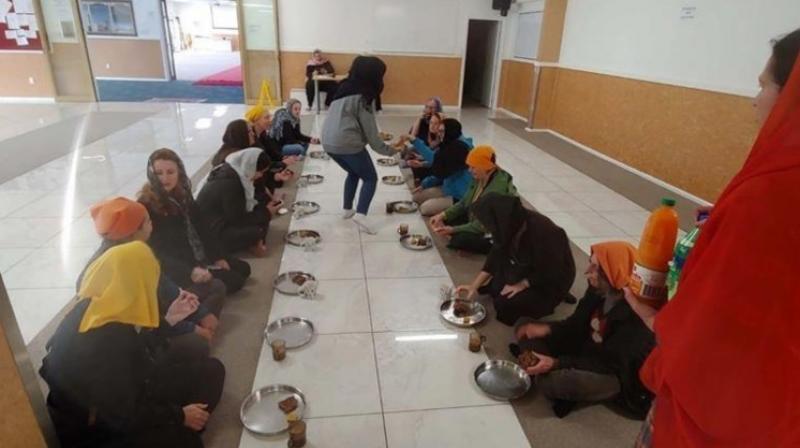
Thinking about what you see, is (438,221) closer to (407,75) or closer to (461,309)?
(461,309)

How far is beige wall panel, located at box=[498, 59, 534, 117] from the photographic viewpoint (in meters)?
8.88

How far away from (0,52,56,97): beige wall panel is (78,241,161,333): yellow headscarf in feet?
33.3

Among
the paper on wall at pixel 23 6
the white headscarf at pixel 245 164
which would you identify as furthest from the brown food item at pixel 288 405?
the paper on wall at pixel 23 6

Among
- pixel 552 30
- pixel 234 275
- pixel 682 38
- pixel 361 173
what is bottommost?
pixel 234 275

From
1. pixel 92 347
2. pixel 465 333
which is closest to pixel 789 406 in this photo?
pixel 92 347

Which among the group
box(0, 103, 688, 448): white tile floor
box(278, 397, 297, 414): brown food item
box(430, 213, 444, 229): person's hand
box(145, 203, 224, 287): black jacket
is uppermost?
box(145, 203, 224, 287): black jacket

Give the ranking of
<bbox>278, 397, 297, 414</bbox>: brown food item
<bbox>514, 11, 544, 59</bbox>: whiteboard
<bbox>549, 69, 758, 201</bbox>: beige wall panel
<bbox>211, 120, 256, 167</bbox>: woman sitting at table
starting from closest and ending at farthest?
<bbox>278, 397, 297, 414</bbox>: brown food item < <bbox>211, 120, 256, 167</bbox>: woman sitting at table < <bbox>549, 69, 758, 201</bbox>: beige wall panel < <bbox>514, 11, 544, 59</bbox>: whiteboard

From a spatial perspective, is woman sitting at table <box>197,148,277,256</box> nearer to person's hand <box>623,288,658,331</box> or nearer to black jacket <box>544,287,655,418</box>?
black jacket <box>544,287,655,418</box>

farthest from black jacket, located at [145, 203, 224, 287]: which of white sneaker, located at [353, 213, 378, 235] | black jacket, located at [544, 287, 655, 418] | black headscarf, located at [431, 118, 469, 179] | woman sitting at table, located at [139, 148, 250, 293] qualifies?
black headscarf, located at [431, 118, 469, 179]

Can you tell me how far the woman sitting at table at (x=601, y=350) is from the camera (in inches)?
75.9

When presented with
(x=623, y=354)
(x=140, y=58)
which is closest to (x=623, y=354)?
(x=623, y=354)

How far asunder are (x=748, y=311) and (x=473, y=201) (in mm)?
2487

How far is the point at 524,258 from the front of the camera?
2504 millimetres

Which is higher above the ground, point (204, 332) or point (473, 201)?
point (473, 201)
